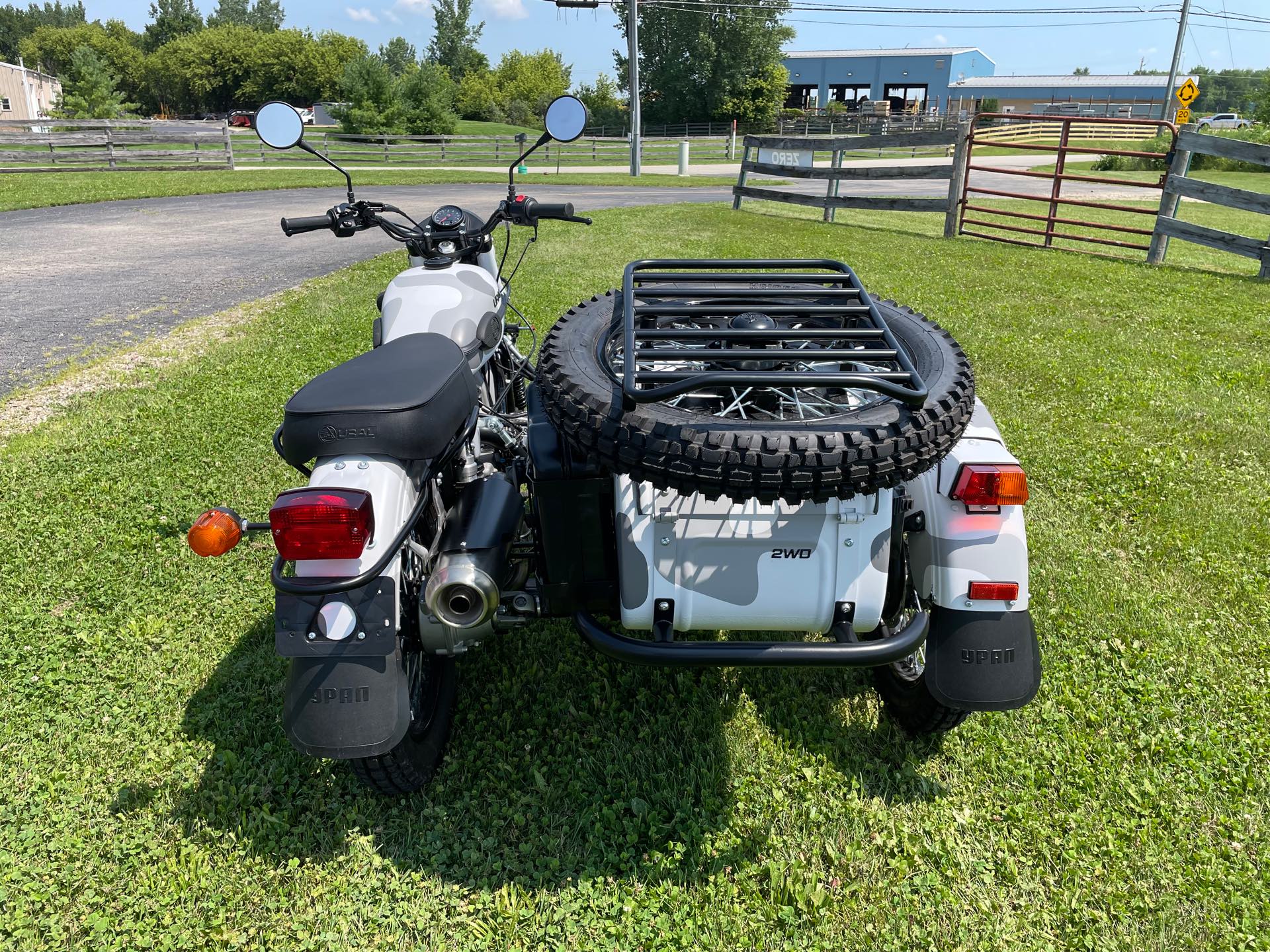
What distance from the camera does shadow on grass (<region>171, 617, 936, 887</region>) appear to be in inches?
90.8

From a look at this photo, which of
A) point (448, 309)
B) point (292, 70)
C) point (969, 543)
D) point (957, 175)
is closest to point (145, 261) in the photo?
point (448, 309)

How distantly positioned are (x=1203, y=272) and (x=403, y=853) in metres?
11.1

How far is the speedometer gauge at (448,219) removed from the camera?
3311 millimetres

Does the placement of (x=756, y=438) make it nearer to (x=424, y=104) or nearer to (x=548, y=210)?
(x=548, y=210)

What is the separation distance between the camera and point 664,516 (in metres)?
2.06

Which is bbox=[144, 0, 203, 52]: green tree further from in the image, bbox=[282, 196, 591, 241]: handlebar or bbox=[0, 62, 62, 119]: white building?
bbox=[282, 196, 591, 241]: handlebar

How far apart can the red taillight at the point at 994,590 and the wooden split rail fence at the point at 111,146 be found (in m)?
25.5

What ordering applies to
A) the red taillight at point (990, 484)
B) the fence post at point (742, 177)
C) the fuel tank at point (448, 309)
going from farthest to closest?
the fence post at point (742, 177)
the fuel tank at point (448, 309)
the red taillight at point (990, 484)

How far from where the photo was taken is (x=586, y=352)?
2.28m

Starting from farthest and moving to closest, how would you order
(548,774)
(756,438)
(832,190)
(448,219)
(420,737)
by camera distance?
(832,190) → (448,219) → (548,774) → (420,737) → (756,438)

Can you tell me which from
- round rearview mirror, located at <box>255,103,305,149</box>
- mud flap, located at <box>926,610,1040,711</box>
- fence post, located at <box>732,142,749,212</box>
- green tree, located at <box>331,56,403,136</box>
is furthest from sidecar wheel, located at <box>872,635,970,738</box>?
green tree, located at <box>331,56,403,136</box>

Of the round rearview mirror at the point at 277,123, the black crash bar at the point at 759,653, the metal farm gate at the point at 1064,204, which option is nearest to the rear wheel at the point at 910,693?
the black crash bar at the point at 759,653

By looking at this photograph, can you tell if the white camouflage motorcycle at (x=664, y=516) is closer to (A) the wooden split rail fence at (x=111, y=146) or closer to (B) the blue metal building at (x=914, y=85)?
(A) the wooden split rail fence at (x=111, y=146)

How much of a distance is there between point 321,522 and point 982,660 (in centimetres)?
174
